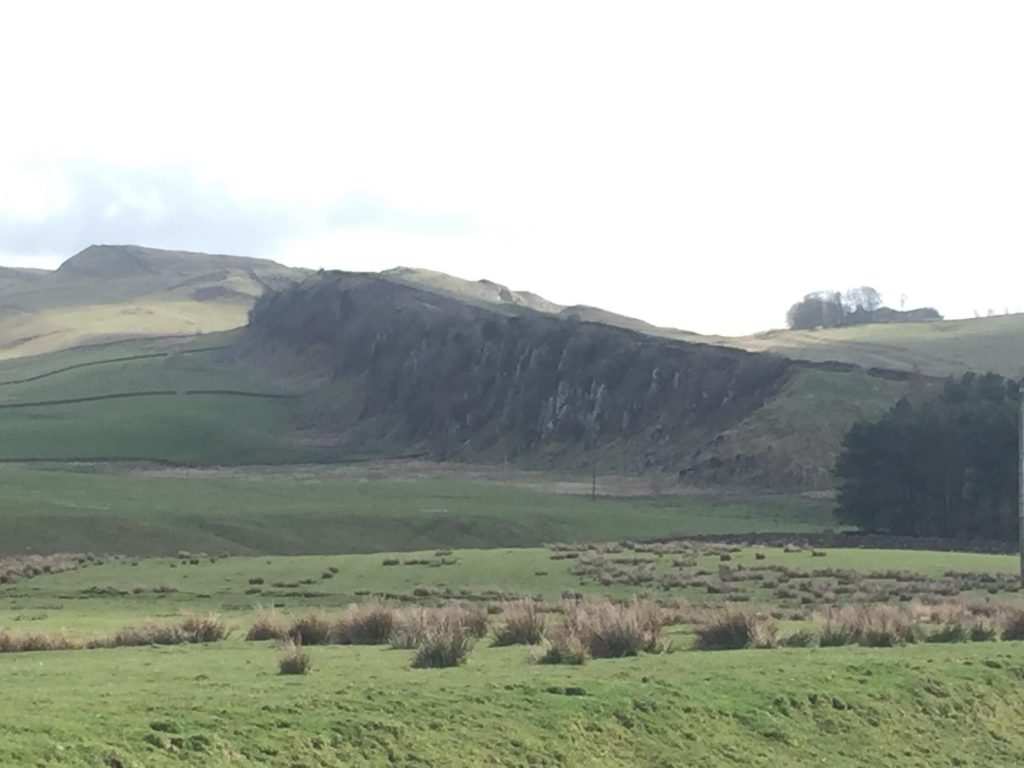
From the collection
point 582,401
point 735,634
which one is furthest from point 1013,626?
point 582,401

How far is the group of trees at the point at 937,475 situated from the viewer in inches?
3711

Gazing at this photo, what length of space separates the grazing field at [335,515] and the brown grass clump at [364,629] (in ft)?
161

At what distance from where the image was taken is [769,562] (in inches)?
2281

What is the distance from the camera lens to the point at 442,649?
2195cm

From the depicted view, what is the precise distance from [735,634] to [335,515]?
6292 cm

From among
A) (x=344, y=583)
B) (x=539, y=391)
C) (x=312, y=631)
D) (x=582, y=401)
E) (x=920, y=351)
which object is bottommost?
(x=344, y=583)

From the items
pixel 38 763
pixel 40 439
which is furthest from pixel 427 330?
pixel 38 763

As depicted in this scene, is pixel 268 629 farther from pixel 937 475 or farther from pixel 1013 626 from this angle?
pixel 937 475

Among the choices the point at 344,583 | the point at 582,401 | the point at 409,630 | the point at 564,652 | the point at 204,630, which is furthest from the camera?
the point at 582,401

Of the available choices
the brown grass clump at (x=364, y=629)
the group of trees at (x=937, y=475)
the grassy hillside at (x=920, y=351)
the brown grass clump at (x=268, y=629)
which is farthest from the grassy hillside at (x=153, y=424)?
the brown grass clump at (x=364, y=629)

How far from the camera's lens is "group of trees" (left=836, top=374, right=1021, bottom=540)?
94250 millimetres

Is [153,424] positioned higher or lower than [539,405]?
lower

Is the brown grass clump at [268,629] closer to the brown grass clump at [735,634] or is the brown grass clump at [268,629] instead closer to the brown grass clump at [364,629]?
the brown grass clump at [364,629]

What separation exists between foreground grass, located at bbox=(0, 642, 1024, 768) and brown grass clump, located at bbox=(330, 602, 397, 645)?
150 centimetres
